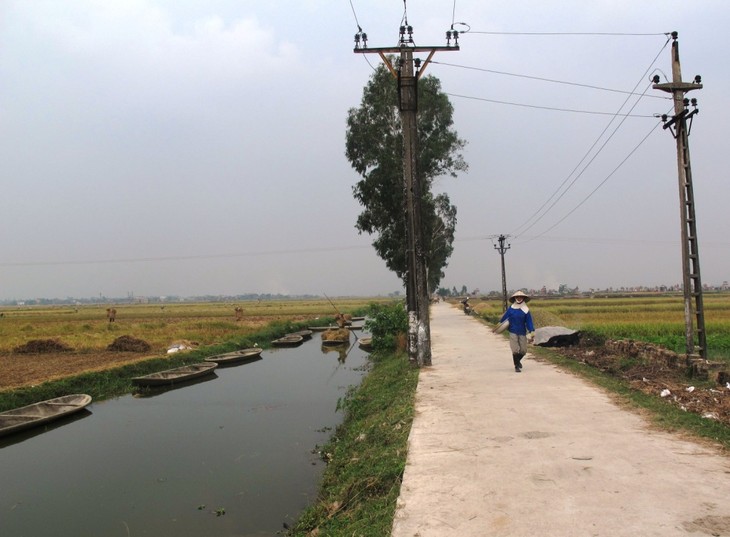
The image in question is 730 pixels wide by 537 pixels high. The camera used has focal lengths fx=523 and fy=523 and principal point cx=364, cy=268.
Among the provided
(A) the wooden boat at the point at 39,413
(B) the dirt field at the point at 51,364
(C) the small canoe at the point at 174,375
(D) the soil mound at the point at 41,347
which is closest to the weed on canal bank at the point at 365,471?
(A) the wooden boat at the point at 39,413

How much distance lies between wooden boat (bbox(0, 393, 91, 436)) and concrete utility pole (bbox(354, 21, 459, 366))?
806 centimetres

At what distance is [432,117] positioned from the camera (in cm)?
2903

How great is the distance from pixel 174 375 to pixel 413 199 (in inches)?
394

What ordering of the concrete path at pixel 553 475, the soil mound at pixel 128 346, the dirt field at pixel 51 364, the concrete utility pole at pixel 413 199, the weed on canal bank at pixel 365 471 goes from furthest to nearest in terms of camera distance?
the soil mound at pixel 128 346
the dirt field at pixel 51 364
the concrete utility pole at pixel 413 199
the weed on canal bank at pixel 365 471
the concrete path at pixel 553 475

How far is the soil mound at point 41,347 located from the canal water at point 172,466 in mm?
10868

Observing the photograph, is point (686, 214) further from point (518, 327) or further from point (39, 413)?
point (39, 413)

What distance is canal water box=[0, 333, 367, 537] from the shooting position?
652 cm

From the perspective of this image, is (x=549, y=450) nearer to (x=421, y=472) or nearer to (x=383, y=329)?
(x=421, y=472)

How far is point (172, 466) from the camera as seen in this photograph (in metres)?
8.55

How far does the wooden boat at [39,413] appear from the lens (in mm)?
10695

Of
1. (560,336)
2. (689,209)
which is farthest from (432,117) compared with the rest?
(689,209)

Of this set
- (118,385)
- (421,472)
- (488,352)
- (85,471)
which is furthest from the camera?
(118,385)

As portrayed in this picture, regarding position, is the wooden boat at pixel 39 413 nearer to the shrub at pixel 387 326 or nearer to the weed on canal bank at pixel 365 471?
the weed on canal bank at pixel 365 471

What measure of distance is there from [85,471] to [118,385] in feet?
26.8
